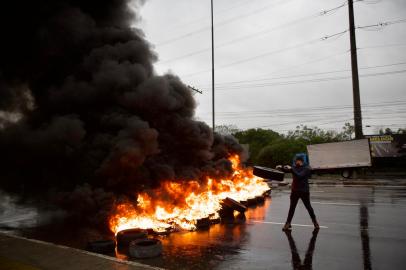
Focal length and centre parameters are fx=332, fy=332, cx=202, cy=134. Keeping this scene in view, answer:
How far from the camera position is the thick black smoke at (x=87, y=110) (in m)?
10.7

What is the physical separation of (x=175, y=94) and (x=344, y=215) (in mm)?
7490

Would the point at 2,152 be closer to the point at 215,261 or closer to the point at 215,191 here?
the point at 215,191

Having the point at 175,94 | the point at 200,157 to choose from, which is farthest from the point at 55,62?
the point at 200,157

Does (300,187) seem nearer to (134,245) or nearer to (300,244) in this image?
(300,244)

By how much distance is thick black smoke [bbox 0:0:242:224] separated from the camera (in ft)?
35.0

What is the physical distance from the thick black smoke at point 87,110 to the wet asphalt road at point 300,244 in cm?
303

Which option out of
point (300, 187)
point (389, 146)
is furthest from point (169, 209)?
point (389, 146)

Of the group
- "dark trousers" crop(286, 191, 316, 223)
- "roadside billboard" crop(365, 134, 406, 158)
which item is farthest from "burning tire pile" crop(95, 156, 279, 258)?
"roadside billboard" crop(365, 134, 406, 158)

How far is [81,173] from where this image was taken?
11.2 metres

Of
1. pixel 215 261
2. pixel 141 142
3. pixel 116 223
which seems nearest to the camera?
pixel 215 261

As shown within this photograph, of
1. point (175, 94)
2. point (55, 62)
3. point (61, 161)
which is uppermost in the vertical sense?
point (55, 62)

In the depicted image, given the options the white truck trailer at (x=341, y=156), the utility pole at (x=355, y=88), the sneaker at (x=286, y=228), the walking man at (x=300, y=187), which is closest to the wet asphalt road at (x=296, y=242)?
the sneaker at (x=286, y=228)

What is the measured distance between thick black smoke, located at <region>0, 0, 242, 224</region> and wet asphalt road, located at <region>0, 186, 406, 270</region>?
2142 millimetres

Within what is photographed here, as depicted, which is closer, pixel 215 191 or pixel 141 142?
pixel 141 142
